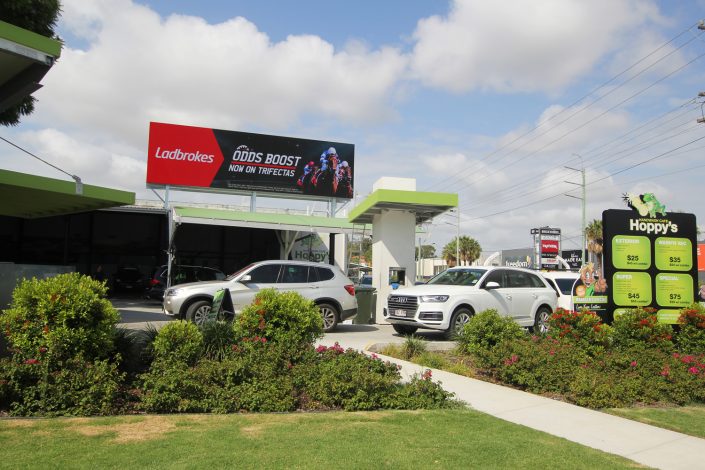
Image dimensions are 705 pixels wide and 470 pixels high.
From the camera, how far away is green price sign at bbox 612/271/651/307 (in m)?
11.4

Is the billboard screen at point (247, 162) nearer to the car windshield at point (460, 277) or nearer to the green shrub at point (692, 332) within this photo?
the car windshield at point (460, 277)

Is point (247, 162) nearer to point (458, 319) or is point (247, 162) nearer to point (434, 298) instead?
point (434, 298)

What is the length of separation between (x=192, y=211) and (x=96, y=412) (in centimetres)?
1772

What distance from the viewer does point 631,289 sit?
11.4 meters

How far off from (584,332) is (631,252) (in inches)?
107

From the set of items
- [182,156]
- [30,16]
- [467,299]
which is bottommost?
[467,299]

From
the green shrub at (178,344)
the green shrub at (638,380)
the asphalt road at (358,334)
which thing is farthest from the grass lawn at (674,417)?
the green shrub at (178,344)

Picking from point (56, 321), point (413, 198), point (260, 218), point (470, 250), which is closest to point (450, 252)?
point (470, 250)

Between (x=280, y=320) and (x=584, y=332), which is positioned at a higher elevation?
(x=280, y=320)

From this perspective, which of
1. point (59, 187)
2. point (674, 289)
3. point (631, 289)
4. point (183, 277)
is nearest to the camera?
point (631, 289)

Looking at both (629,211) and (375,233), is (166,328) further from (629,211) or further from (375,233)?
(375,233)

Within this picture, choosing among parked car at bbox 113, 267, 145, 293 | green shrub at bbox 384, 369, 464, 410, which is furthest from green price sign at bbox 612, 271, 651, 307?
parked car at bbox 113, 267, 145, 293

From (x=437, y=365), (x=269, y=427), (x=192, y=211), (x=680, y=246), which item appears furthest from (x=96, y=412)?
(x=192, y=211)

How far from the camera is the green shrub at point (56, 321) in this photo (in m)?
6.17
